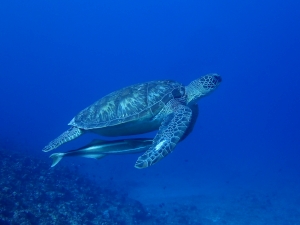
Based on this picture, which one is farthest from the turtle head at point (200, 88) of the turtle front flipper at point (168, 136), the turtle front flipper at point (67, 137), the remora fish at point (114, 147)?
the turtle front flipper at point (67, 137)

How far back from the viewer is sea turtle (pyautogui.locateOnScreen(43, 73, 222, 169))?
5996 millimetres

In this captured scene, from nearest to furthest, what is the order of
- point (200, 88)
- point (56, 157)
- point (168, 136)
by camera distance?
point (168, 136), point (56, 157), point (200, 88)

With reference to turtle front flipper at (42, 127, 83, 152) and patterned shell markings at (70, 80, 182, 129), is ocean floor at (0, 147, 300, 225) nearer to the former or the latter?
turtle front flipper at (42, 127, 83, 152)

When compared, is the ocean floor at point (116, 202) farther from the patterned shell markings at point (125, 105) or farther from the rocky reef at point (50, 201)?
the patterned shell markings at point (125, 105)

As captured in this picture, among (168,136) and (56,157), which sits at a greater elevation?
(56,157)

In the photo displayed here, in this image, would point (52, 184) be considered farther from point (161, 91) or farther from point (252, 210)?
point (252, 210)

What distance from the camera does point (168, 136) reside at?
509 centimetres

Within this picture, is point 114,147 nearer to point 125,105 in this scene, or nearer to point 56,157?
point 125,105

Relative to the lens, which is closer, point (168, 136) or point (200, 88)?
point (168, 136)

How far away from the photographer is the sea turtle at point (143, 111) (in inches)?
236

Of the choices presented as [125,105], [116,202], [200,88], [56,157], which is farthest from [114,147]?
[116,202]

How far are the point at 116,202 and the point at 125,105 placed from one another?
25.2 feet

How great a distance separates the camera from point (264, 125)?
99.8m

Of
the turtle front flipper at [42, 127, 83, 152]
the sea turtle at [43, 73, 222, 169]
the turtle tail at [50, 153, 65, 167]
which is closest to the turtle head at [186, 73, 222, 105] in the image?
the sea turtle at [43, 73, 222, 169]
